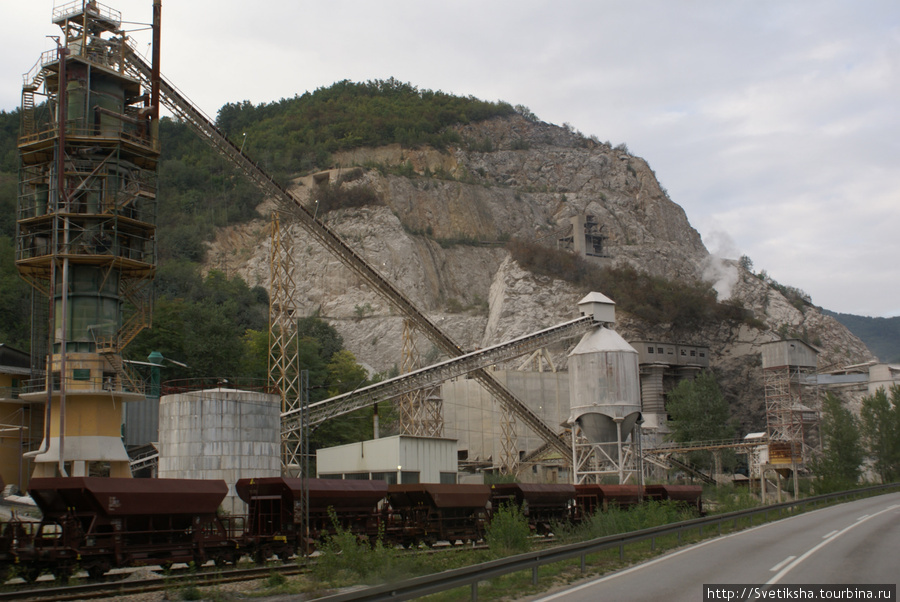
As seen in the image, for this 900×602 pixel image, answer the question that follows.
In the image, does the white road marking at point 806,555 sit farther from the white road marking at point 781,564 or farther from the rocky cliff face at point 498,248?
the rocky cliff face at point 498,248

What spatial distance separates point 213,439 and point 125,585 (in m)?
15.8

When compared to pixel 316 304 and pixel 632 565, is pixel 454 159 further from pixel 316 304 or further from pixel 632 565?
pixel 632 565

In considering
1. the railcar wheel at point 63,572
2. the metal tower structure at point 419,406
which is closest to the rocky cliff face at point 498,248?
the metal tower structure at point 419,406

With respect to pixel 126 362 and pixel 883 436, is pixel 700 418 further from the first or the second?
pixel 126 362

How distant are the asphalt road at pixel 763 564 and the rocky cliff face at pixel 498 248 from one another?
5381 centimetres

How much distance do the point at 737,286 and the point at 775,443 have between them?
157 feet

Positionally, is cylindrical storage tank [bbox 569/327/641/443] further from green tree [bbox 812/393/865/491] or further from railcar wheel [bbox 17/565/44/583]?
railcar wheel [bbox 17/565/44/583]

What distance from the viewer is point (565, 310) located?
81500 mm

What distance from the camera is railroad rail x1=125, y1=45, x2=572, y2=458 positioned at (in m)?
38.1

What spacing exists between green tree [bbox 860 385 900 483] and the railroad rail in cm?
2283

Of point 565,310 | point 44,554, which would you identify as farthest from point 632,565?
point 565,310

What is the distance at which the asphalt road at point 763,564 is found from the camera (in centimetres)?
1293

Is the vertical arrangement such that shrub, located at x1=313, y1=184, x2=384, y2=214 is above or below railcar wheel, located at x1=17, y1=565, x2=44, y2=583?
above

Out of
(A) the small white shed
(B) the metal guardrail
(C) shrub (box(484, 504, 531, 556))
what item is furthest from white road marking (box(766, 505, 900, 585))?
(A) the small white shed
